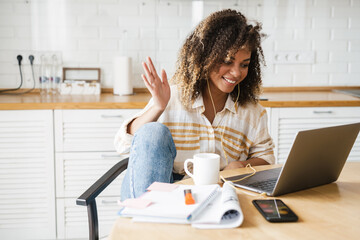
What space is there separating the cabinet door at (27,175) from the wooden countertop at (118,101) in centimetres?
6

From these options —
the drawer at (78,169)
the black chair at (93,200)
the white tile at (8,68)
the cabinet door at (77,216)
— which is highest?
the white tile at (8,68)

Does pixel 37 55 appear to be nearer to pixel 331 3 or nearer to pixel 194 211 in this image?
pixel 331 3

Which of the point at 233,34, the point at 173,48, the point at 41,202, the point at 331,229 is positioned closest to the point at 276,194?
the point at 331,229

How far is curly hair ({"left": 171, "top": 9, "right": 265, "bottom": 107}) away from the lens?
5.77 ft

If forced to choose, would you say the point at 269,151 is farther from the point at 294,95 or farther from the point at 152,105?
the point at 294,95

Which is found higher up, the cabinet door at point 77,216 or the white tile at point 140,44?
the white tile at point 140,44

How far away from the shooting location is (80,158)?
262cm

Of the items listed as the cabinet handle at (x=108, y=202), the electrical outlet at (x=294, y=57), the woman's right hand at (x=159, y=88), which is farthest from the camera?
the electrical outlet at (x=294, y=57)

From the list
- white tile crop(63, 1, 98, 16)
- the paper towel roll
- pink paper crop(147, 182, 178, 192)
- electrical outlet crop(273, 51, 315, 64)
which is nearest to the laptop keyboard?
pink paper crop(147, 182, 178, 192)

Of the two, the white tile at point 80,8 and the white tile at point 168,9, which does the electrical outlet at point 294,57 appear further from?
the white tile at point 80,8

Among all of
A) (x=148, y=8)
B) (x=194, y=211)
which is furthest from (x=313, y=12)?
(x=194, y=211)

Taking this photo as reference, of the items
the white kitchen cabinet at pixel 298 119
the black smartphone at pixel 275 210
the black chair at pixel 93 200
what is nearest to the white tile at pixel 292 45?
the white kitchen cabinet at pixel 298 119

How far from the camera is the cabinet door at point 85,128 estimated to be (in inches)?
101

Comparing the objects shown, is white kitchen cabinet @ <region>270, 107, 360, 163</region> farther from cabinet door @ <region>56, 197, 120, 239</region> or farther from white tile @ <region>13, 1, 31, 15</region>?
white tile @ <region>13, 1, 31, 15</region>
